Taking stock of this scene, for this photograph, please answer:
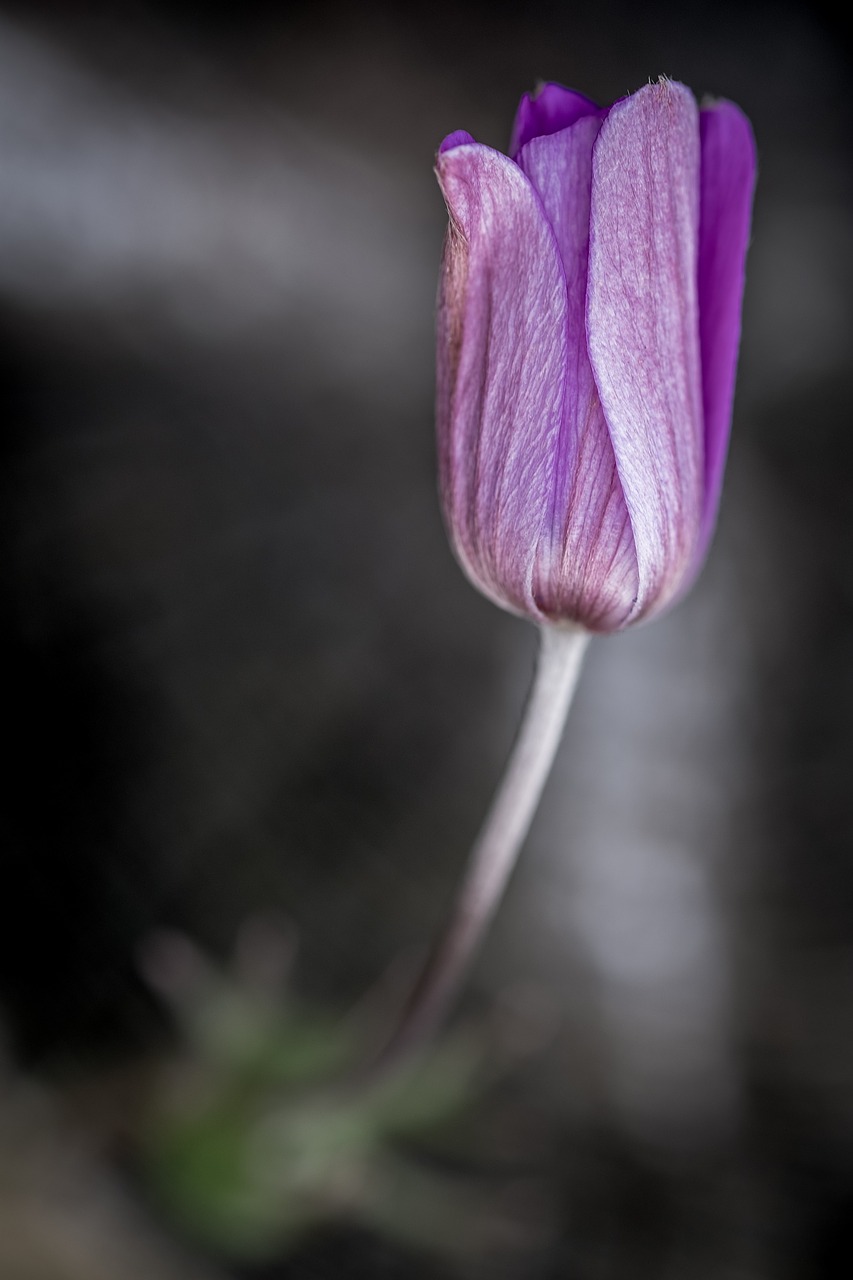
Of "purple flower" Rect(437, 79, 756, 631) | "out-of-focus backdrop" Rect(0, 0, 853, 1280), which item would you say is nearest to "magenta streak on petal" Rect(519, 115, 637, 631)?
"purple flower" Rect(437, 79, 756, 631)

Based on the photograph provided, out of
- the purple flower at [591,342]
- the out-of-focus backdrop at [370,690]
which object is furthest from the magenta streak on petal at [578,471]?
the out-of-focus backdrop at [370,690]

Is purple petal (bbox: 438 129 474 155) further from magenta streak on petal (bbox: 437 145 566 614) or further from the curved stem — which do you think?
the curved stem

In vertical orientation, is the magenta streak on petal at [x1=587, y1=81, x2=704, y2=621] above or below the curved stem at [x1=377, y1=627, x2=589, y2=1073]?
above

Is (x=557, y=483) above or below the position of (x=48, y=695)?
above

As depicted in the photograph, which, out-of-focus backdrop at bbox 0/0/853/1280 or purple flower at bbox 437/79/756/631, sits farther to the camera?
out-of-focus backdrop at bbox 0/0/853/1280

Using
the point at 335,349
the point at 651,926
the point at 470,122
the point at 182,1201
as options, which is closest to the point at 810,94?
the point at 470,122

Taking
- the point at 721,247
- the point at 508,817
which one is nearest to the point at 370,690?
the point at 508,817

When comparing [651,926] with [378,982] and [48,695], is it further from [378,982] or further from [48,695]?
[48,695]
